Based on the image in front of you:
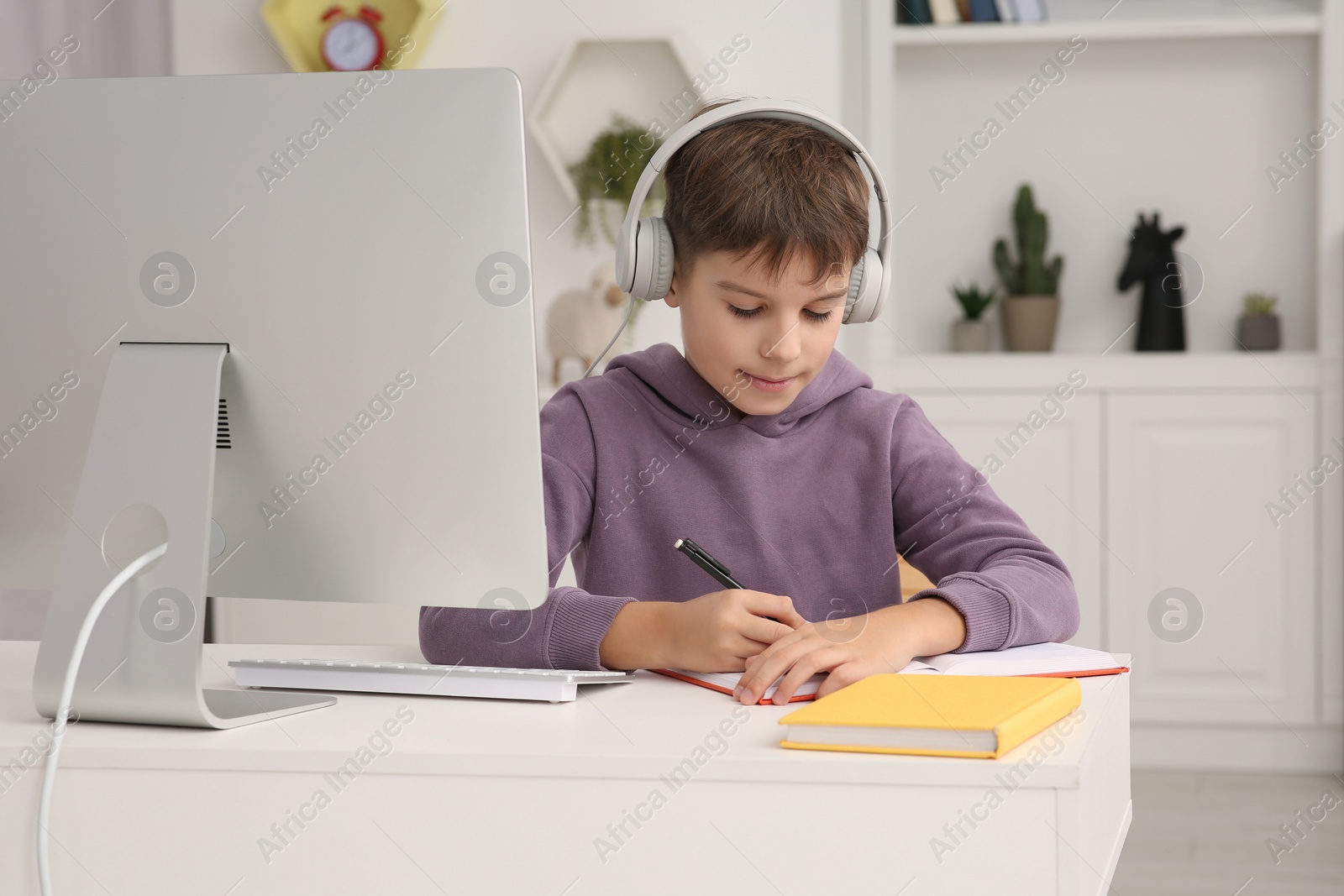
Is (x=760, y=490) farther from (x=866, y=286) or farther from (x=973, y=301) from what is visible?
(x=973, y=301)

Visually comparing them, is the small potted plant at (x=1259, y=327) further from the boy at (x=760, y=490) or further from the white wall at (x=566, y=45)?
the boy at (x=760, y=490)

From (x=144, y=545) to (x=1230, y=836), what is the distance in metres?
2.13

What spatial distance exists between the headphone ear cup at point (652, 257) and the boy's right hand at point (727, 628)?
0.36 m

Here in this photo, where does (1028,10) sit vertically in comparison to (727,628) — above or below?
above

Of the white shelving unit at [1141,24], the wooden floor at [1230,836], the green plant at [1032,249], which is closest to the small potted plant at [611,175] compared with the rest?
the white shelving unit at [1141,24]

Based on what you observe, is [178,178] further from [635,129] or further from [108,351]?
[635,129]

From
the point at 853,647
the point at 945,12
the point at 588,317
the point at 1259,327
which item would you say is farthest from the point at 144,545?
the point at 1259,327

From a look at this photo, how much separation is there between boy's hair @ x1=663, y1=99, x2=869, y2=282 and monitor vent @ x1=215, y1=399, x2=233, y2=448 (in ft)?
1.61

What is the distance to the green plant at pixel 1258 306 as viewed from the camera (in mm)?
2791

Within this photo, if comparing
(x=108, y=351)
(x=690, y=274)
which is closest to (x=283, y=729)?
(x=108, y=351)

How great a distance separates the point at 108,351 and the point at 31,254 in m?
0.08

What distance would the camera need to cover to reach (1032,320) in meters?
2.88

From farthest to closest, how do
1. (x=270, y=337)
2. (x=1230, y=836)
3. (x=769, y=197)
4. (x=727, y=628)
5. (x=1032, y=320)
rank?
1. (x=1032, y=320)
2. (x=1230, y=836)
3. (x=769, y=197)
4. (x=727, y=628)
5. (x=270, y=337)

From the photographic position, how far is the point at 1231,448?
2.66 m
